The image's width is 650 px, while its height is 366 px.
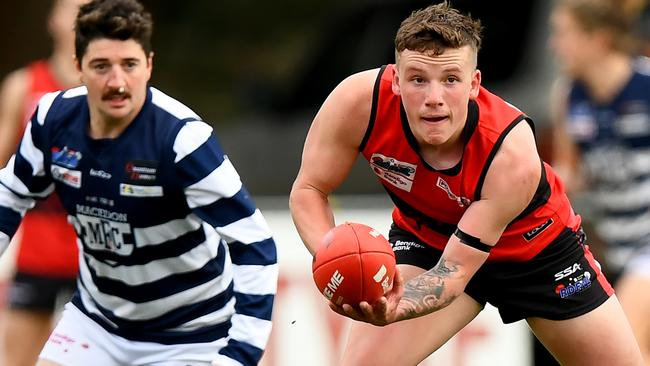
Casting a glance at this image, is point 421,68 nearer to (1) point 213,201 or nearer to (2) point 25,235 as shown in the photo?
(1) point 213,201

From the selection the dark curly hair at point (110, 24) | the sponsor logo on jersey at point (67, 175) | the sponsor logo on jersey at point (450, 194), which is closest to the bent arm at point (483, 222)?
the sponsor logo on jersey at point (450, 194)

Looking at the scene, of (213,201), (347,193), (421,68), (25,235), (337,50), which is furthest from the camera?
(337,50)

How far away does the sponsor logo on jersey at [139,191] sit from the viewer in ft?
19.5

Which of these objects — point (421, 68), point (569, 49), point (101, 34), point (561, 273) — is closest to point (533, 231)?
point (561, 273)

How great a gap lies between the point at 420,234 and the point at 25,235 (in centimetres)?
329

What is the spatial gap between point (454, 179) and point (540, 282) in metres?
0.67

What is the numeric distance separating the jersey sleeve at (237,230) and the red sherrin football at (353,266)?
38cm

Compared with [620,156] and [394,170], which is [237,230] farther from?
[620,156]

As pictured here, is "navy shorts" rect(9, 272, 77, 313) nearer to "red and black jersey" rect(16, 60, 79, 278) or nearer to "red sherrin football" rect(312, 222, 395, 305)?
"red and black jersey" rect(16, 60, 79, 278)

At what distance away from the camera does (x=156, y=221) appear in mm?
6020

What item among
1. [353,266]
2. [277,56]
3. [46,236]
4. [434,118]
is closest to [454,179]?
[434,118]

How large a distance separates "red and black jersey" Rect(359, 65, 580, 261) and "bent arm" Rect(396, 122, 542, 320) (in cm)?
5

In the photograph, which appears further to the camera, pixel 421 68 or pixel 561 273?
pixel 561 273

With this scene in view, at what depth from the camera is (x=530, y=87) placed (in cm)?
1166
